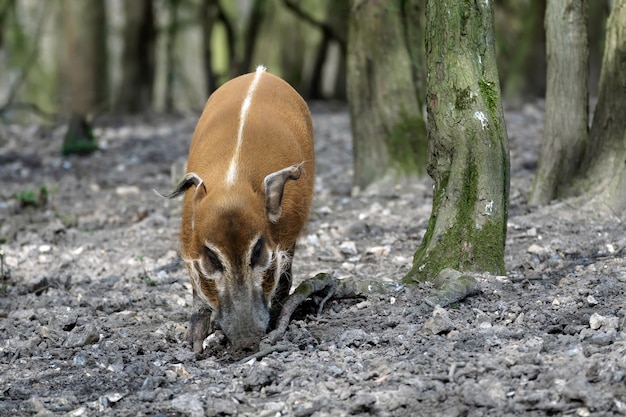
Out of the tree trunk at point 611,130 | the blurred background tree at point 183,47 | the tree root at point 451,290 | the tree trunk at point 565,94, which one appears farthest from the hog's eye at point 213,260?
the blurred background tree at point 183,47

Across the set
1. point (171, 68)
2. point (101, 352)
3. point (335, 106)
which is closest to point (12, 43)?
point (171, 68)

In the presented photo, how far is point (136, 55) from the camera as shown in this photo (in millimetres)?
17953

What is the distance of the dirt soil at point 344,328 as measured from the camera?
4250 mm

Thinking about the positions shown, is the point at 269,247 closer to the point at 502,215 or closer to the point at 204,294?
the point at 204,294

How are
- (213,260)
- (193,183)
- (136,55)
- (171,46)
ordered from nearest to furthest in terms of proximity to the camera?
(213,260) → (193,183) → (136,55) → (171,46)

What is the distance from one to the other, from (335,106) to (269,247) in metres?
12.2

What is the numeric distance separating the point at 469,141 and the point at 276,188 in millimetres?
1242

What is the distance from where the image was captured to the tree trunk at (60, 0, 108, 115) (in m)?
14.6

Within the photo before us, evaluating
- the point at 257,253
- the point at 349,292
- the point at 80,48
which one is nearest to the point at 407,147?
the point at 349,292

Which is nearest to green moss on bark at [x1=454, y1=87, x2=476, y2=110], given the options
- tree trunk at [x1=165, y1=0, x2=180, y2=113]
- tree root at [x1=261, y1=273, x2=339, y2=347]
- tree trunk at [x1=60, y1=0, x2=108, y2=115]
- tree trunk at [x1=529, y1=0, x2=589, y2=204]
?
tree root at [x1=261, y1=273, x2=339, y2=347]

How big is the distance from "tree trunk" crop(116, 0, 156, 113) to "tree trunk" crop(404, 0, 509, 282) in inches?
500

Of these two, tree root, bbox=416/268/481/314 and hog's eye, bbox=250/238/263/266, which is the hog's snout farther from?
tree root, bbox=416/268/481/314

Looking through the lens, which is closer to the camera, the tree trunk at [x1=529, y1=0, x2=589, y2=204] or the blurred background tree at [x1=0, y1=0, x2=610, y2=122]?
the tree trunk at [x1=529, y1=0, x2=589, y2=204]

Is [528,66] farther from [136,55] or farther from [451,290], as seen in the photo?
[451,290]
